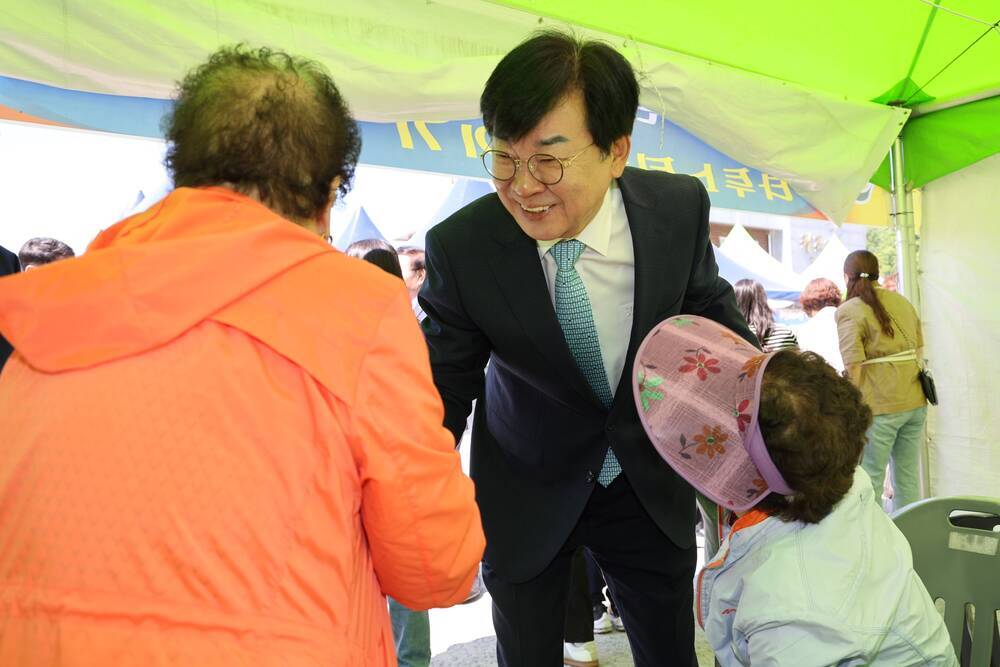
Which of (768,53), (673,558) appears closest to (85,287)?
(673,558)

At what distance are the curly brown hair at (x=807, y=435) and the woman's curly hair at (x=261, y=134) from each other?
26.9 inches

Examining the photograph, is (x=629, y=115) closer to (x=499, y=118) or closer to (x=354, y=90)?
(x=499, y=118)

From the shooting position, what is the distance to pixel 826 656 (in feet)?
3.09

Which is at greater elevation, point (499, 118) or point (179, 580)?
point (499, 118)

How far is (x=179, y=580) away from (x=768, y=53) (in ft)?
9.66

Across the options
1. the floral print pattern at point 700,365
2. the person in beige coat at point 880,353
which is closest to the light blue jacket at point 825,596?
the floral print pattern at point 700,365

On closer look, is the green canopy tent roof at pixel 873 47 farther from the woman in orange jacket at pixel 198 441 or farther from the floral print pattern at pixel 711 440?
the woman in orange jacket at pixel 198 441

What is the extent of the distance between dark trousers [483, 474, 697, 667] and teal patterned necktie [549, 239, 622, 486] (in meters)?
0.12

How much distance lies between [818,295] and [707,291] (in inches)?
119

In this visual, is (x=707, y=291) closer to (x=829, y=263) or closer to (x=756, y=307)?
(x=756, y=307)

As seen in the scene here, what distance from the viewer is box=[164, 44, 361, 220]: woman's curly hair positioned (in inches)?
26.0

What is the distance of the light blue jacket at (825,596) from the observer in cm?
96

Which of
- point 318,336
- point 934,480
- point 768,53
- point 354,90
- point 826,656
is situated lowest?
point 934,480

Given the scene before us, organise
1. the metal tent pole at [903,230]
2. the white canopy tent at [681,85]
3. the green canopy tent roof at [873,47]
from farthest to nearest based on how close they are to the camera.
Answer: the metal tent pole at [903,230] < the green canopy tent roof at [873,47] < the white canopy tent at [681,85]
